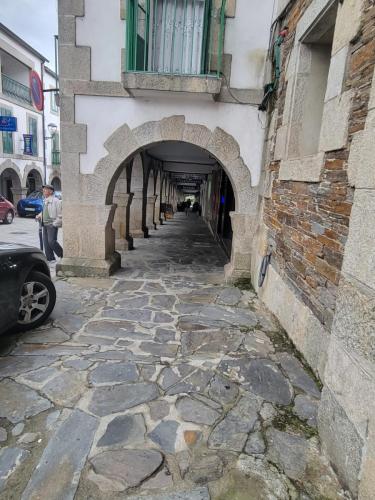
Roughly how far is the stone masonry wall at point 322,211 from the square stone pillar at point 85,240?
9.33 ft

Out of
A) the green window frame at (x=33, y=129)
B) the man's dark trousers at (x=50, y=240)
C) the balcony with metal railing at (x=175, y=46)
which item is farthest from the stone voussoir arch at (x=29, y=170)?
the balcony with metal railing at (x=175, y=46)

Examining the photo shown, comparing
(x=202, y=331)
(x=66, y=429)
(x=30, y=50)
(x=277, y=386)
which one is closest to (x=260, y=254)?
(x=202, y=331)

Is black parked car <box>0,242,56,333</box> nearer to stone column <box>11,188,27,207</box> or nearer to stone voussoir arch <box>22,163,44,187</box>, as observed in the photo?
stone column <box>11,188,27,207</box>

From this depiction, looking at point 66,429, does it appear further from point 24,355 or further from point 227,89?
point 227,89

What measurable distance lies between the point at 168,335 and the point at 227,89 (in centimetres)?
370

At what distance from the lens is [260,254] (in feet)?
15.4

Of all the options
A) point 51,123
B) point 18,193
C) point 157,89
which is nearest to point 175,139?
point 157,89

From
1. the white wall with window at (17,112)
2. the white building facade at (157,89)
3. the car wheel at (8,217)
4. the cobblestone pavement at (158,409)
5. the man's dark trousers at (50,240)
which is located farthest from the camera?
the white wall with window at (17,112)

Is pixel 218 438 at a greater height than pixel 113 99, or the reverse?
pixel 113 99

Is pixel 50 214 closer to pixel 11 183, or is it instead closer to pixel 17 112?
pixel 17 112

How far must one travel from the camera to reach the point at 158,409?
91.0 inches

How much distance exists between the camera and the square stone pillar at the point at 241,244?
5203 millimetres

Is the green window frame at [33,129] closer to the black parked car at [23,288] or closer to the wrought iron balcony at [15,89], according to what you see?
the wrought iron balcony at [15,89]

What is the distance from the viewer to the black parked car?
2.89m
